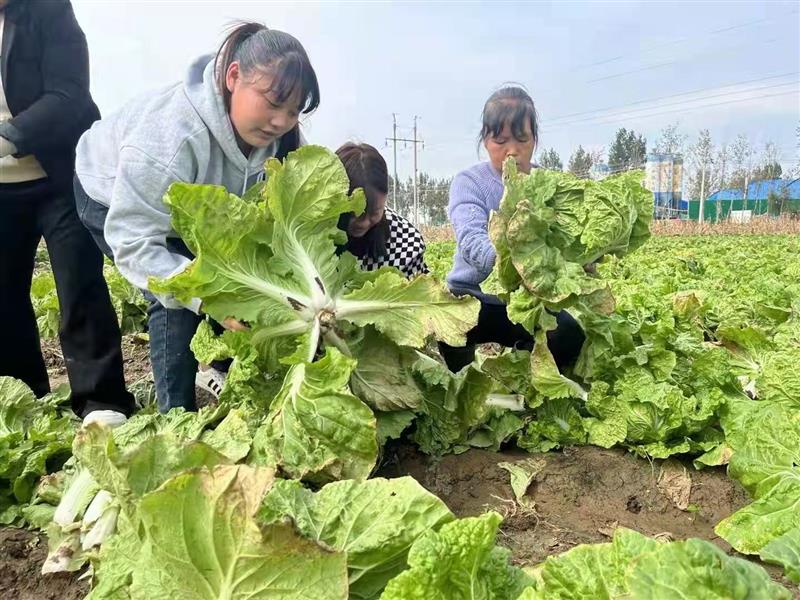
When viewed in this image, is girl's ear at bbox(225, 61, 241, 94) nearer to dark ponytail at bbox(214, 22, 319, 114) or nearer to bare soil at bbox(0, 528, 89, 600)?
dark ponytail at bbox(214, 22, 319, 114)

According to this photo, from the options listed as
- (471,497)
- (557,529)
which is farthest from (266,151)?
(557,529)

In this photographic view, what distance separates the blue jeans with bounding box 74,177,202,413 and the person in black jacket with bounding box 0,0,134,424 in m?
0.45

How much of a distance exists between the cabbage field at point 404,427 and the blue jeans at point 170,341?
584mm

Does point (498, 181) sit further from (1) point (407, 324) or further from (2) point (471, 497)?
(2) point (471, 497)

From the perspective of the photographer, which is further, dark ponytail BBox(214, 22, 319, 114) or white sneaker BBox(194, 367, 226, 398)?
white sneaker BBox(194, 367, 226, 398)

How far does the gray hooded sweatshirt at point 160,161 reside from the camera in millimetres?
3449

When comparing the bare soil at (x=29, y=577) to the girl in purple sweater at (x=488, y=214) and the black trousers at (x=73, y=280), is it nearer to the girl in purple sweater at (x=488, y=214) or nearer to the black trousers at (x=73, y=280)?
the black trousers at (x=73, y=280)

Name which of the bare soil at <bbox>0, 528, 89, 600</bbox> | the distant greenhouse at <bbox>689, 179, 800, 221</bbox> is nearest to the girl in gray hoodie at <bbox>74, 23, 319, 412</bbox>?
the bare soil at <bbox>0, 528, 89, 600</bbox>

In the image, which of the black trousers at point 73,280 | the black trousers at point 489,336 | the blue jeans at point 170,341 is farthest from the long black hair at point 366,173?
the black trousers at point 73,280

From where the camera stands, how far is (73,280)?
4270 millimetres

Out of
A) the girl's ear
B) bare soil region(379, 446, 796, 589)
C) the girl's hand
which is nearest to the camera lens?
bare soil region(379, 446, 796, 589)

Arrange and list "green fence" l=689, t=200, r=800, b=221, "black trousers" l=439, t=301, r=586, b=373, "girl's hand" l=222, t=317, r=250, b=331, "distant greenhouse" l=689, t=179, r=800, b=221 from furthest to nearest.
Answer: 1. "green fence" l=689, t=200, r=800, b=221
2. "distant greenhouse" l=689, t=179, r=800, b=221
3. "black trousers" l=439, t=301, r=586, b=373
4. "girl's hand" l=222, t=317, r=250, b=331

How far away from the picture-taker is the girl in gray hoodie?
3.26 metres

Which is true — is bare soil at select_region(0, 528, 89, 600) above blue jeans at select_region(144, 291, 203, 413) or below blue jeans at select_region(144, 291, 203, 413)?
below
